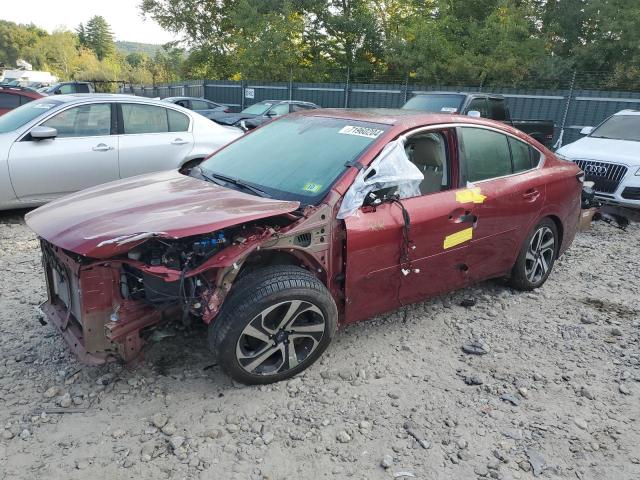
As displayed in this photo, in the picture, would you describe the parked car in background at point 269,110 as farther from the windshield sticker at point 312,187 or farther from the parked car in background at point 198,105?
the windshield sticker at point 312,187

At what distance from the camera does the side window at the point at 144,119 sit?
21.0 ft

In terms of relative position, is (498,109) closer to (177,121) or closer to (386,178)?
(177,121)

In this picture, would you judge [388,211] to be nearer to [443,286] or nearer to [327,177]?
[327,177]

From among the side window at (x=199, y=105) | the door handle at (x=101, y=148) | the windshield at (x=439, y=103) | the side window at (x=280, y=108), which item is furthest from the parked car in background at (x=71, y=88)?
the door handle at (x=101, y=148)

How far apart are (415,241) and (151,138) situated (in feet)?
14.5

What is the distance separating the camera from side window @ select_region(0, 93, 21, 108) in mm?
10453

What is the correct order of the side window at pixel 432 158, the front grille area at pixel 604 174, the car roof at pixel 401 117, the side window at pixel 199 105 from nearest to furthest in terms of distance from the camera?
the car roof at pixel 401 117
the side window at pixel 432 158
the front grille area at pixel 604 174
the side window at pixel 199 105

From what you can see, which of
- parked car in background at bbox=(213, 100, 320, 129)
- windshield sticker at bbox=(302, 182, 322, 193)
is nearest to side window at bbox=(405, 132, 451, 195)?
windshield sticker at bbox=(302, 182, 322, 193)

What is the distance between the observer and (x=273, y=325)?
2945 mm

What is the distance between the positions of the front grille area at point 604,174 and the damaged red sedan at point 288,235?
4138mm

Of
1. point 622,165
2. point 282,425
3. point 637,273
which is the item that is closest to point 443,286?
point 282,425

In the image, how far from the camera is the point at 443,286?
149 inches

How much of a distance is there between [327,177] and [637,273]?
162 inches

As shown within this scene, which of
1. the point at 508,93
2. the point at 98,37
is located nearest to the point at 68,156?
the point at 508,93
